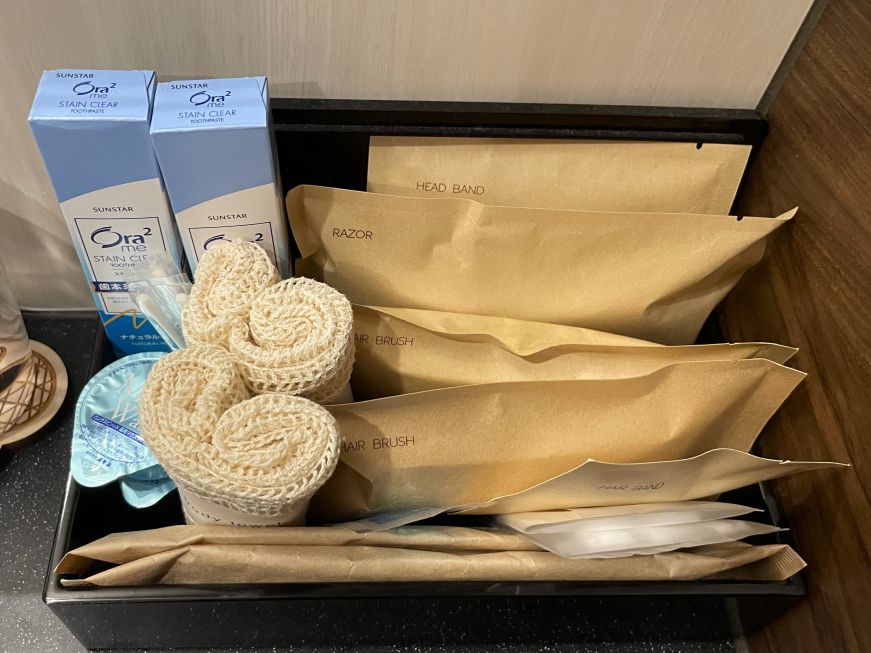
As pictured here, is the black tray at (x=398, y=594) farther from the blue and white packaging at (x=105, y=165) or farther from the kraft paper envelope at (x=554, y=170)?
the blue and white packaging at (x=105, y=165)

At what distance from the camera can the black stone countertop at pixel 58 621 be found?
0.60 meters

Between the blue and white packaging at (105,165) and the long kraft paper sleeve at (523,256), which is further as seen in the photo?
the long kraft paper sleeve at (523,256)

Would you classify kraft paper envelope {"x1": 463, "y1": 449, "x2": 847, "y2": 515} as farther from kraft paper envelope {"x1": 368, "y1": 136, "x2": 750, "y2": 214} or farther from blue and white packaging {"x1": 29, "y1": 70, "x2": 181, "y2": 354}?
blue and white packaging {"x1": 29, "y1": 70, "x2": 181, "y2": 354}

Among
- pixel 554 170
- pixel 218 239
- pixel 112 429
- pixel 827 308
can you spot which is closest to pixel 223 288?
pixel 218 239

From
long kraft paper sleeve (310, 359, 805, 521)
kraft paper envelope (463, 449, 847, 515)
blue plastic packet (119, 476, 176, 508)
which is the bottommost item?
kraft paper envelope (463, 449, 847, 515)

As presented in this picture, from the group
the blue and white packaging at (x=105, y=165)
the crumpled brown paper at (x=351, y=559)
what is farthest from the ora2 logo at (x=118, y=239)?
the crumpled brown paper at (x=351, y=559)

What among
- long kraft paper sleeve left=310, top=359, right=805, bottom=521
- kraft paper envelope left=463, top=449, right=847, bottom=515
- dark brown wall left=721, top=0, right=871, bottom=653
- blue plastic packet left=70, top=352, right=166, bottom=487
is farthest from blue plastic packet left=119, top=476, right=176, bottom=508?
dark brown wall left=721, top=0, right=871, bottom=653

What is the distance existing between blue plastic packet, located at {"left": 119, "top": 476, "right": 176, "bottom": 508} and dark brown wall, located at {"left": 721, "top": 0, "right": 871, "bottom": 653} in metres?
0.51

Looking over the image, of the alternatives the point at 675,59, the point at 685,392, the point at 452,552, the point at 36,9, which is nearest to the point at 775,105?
the point at 675,59

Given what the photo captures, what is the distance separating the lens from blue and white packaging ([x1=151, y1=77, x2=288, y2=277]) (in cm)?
48

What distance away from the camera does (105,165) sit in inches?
19.6

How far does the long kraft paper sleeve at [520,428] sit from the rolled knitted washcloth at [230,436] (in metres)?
0.08

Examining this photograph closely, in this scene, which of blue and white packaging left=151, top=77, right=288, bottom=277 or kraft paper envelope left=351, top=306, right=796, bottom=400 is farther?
kraft paper envelope left=351, top=306, right=796, bottom=400

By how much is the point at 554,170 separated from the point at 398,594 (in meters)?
0.35
